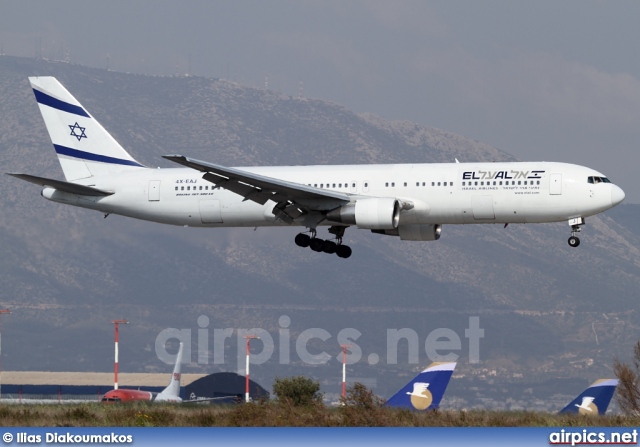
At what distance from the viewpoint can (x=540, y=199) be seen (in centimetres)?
5512

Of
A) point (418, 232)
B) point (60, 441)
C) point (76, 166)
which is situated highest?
point (76, 166)

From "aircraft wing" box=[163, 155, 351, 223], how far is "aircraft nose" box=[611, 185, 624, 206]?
38.8 ft

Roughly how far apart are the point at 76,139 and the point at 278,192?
1460 cm

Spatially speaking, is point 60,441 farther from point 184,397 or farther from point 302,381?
point 184,397

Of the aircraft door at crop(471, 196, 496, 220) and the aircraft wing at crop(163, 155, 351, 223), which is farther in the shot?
the aircraft door at crop(471, 196, 496, 220)

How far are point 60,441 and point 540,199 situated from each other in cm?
2987

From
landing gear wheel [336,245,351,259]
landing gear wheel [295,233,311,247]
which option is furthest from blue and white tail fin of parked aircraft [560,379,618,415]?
landing gear wheel [295,233,311,247]

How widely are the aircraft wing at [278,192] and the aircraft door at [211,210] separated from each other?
2.50 meters

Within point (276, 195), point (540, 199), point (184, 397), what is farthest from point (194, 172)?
point (184, 397)

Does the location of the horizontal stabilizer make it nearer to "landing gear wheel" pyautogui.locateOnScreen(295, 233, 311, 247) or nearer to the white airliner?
the white airliner

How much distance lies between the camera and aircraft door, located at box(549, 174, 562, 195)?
55.2 meters

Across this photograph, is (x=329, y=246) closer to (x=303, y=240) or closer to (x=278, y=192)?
(x=303, y=240)

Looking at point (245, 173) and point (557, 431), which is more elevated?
point (245, 173)

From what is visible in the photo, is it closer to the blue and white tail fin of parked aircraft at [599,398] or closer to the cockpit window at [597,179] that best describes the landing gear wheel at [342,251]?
the cockpit window at [597,179]
